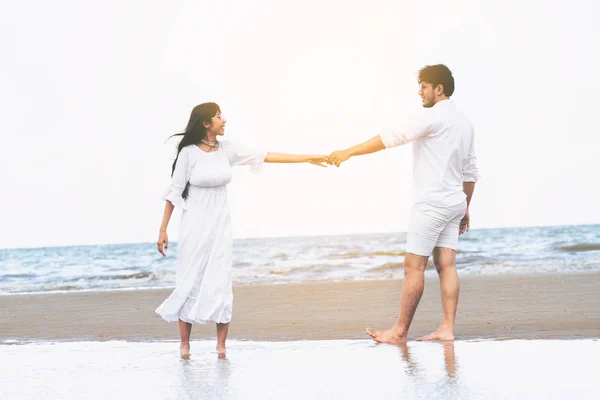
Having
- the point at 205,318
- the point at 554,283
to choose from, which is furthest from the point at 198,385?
the point at 554,283

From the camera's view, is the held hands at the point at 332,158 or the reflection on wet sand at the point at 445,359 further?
the held hands at the point at 332,158

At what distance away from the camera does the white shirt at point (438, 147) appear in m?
5.32

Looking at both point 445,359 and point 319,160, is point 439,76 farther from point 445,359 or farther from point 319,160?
point 445,359

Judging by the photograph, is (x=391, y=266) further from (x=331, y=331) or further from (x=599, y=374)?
(x=599, y=374)

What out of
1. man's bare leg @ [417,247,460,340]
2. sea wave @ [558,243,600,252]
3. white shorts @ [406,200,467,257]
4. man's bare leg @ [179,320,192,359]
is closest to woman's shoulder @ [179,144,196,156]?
man's bare leg @ [179,320,192,359]

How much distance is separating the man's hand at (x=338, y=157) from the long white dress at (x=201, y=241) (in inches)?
30.2

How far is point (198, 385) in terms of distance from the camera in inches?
162

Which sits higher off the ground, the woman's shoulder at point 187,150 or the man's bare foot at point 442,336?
the woman's shoulder at point 187,150

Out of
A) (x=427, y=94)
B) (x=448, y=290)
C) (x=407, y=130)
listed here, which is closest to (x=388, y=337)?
(x=448, y=290)

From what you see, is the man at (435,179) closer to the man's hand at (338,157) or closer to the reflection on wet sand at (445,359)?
the man's hand at (338,157)

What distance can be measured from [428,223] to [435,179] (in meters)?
0.29

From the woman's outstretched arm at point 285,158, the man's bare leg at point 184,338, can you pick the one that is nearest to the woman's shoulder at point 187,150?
the woman's outstretched arm at point 285,158

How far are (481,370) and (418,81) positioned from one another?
2.17 metres

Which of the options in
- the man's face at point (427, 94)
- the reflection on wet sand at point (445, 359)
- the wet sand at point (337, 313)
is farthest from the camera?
the wet sand at point (337, 313)
